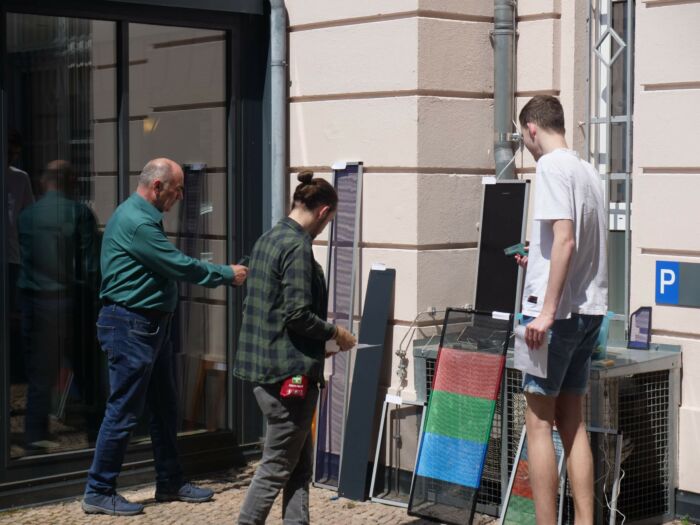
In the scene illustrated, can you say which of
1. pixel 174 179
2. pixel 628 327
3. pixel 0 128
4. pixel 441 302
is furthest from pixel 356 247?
pixel 0 128

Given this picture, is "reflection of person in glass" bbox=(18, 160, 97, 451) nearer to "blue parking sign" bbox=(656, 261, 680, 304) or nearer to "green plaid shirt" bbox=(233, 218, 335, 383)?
"green plaid shirt" bbox=(233, 218, 335, 383)

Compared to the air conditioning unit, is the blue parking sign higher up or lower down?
higher up

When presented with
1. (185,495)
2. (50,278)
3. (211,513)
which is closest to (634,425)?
(211,513)

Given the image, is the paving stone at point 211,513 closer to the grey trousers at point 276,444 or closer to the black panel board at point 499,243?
the grey trousers at point 276,444

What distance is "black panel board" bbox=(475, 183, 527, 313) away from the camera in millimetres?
6840

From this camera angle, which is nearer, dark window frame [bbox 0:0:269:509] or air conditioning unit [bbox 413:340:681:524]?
air conditioning unit [bbox 413:340:681:524]

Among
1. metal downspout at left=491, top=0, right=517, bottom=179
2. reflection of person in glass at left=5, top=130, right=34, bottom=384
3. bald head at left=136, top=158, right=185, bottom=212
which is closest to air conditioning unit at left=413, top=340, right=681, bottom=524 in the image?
metal downspout at left=491, top=0, right=517, bottom=179

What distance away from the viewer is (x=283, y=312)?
211 inches

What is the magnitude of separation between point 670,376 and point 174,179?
9.18 ft

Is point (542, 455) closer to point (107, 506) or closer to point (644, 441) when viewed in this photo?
point (644, 441)

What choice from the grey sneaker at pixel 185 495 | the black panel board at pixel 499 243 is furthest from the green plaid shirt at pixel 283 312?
the grey sneaker at pixel 185 495

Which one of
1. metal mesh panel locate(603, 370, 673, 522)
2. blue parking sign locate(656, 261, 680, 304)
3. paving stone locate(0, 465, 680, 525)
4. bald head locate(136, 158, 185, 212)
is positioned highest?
bald head locate(136, 158, 185, 212)

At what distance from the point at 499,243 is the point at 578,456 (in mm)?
1652

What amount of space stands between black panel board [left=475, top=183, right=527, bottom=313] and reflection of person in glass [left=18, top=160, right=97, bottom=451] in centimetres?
224
